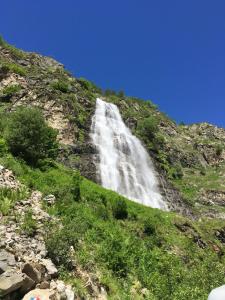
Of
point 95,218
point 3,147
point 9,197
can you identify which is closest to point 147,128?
point 3,147

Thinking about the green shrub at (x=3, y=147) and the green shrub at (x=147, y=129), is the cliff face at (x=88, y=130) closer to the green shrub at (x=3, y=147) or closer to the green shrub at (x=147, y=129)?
the green shrub at (x=147, y=129)

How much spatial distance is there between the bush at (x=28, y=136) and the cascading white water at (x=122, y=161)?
1247cm

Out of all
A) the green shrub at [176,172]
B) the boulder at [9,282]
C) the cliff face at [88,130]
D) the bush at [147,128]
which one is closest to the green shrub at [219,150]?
the cliff face at [88,130]

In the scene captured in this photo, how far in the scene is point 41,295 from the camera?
10.7 metres

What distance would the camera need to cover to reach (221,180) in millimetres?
50031

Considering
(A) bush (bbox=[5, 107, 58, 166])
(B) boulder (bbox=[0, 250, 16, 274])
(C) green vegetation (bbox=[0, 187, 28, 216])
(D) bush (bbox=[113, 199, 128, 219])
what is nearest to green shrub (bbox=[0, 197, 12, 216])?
(C) green vegetation (bbox=[0, 187, 28, 216])

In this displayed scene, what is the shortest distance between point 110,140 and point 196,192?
11357 millimetres

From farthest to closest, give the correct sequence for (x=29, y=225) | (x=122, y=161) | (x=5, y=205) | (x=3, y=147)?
(x=122, y=161) → (x=3, y=147) → (x=5, y=205) → (x=29, y=225)

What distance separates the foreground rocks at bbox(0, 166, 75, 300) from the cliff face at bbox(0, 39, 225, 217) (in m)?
22.4

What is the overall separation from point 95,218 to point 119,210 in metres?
3.70

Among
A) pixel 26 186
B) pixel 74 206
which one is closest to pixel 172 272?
pixel 74 206

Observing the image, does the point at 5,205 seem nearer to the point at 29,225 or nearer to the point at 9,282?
the point at 29,225

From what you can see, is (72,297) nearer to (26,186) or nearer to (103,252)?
(103,252)

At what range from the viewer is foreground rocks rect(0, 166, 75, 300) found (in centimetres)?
1051
